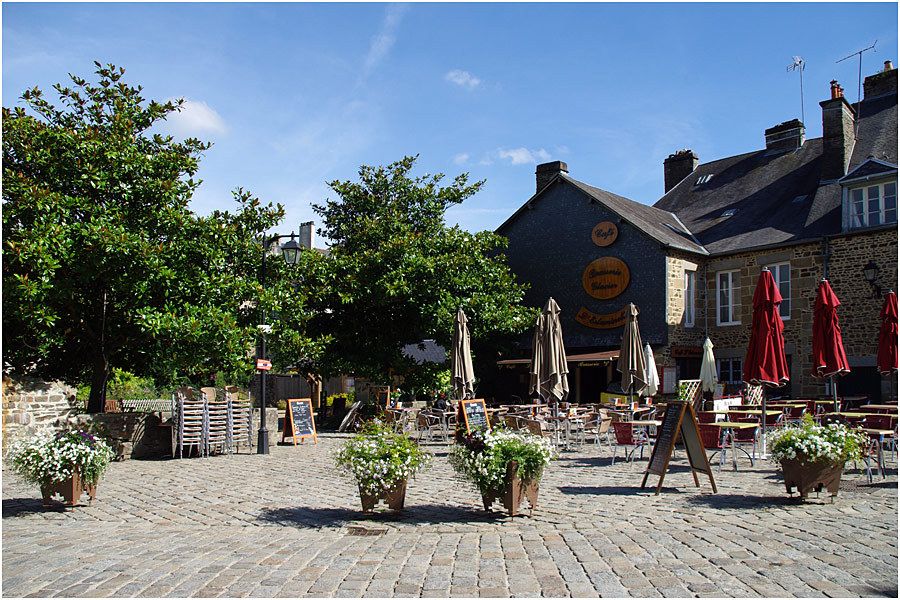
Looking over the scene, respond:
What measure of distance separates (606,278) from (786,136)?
920 centimetres

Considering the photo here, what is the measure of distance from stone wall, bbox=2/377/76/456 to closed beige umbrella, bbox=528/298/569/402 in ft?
29.5

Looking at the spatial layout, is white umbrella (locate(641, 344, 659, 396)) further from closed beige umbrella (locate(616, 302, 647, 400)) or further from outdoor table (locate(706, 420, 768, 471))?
outdoor table (locate(706, 420, 768, 471))

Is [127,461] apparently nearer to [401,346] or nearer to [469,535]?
[469,535]

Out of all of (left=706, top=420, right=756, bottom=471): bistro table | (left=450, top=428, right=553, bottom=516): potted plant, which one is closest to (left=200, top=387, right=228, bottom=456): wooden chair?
(left=450, top=428, right=553, bottom=516): potted plant

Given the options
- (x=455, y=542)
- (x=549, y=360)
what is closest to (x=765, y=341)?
(x=549, y=360)

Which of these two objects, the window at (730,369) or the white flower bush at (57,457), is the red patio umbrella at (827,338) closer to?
the window at (730,369)

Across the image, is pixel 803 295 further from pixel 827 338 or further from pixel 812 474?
pixel 812 474

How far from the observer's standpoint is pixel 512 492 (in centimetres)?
779

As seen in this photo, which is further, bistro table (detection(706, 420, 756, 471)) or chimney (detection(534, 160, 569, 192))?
chimney (detection(534, 160, 569, 192))

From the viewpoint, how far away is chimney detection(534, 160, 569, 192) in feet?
92.5

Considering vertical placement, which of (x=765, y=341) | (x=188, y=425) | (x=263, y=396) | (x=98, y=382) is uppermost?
(x=765, y=341)

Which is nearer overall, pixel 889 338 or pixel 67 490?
pixel 67 490

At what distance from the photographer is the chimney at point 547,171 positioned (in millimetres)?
28188

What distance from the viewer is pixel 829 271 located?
2148cm
